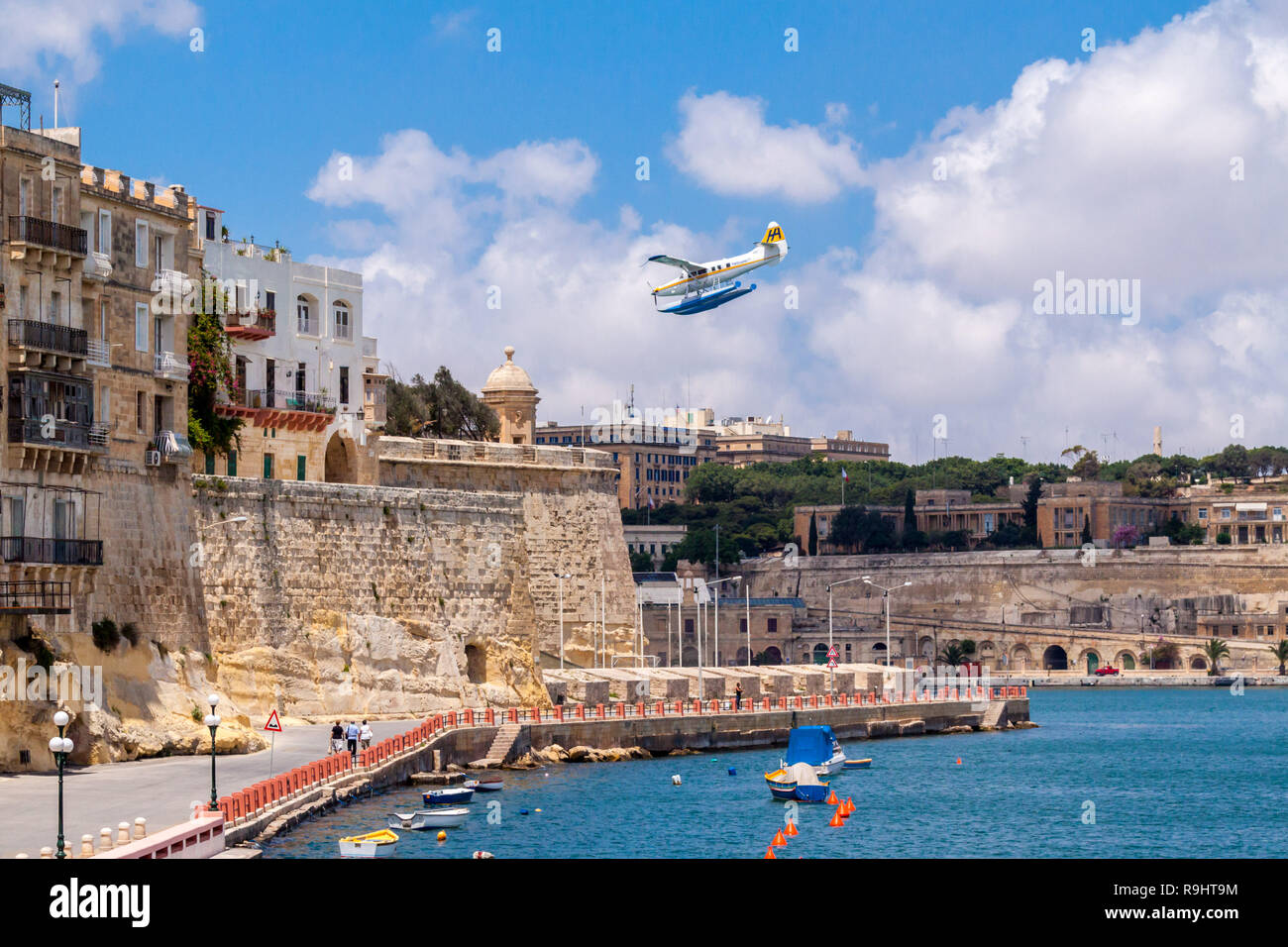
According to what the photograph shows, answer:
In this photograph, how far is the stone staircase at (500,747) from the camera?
5116 centimetres

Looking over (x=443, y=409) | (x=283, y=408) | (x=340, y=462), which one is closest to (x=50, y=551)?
(x=283, y=408)

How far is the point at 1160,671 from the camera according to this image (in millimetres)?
150000

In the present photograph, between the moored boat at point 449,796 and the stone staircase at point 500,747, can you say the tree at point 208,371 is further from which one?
the moored boat at point 449,796

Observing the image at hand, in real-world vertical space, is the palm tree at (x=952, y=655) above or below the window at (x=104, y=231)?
below

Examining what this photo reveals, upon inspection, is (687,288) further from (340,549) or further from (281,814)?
(281,814)

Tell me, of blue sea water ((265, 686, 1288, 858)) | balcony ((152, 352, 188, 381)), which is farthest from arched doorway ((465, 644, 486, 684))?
balcony ((152, 352, 188, 381))

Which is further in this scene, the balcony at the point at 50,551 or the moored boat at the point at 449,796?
the moored boat at the point at 449,796

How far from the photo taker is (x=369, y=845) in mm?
34000

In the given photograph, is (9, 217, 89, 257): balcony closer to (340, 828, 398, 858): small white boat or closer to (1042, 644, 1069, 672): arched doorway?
(340, 828, 398, 858): small white boat

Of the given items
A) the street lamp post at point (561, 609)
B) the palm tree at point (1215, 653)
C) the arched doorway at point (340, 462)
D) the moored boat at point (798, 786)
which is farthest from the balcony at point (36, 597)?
the palm tree at point (1215, 653)

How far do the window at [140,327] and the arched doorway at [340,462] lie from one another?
16147 mm

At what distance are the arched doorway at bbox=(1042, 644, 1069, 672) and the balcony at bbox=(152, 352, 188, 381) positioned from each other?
12086 cm

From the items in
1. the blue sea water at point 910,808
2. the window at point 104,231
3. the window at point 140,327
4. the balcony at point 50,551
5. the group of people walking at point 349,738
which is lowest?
the blue sea water at point 910,808
